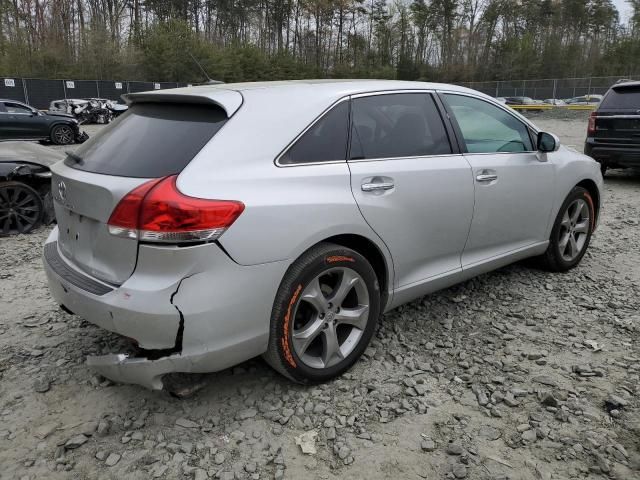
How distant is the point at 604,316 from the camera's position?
3.75 metres

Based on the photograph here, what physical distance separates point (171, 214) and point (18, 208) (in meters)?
4.63

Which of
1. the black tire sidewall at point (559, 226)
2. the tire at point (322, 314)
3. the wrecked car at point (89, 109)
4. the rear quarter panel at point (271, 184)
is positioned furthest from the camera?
the wrecked car at point (89, 109)

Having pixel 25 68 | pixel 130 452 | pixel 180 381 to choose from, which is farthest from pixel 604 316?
pixel 25 68

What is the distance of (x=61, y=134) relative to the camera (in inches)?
645

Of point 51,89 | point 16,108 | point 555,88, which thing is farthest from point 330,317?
point 555,88

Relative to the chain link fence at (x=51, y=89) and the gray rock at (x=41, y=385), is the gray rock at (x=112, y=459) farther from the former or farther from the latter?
the chain link fence at (x=51, y=89)

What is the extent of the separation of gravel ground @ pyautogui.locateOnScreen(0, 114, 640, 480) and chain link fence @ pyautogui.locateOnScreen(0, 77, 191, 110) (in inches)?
1197

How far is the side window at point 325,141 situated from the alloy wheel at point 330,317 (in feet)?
1.91

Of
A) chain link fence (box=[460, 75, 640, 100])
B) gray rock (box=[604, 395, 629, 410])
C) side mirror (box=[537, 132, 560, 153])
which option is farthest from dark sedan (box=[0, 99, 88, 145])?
chain link fence (box=[460, 75, 640, 100])

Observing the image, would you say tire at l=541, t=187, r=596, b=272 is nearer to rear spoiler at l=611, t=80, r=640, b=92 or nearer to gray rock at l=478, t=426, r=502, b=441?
gray rock at l=478, t=426, r=502, b=441

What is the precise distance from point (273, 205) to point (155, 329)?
0.74m

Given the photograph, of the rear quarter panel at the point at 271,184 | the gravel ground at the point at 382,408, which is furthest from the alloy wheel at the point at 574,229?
the rear quarter panel at the point at 271,184

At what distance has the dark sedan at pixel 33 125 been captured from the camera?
50.3 ft

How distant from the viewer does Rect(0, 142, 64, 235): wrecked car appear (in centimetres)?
574
